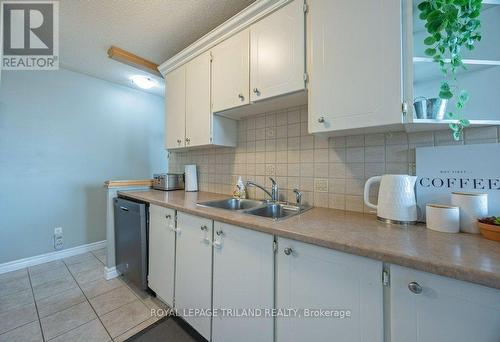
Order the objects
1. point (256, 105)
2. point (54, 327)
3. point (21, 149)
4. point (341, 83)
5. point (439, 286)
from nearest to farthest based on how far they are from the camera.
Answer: point (439, 286) → point (341, 83) → point (54, 327) → point (256, 105) → point (21, 149)

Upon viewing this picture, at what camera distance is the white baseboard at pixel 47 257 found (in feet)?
6.84

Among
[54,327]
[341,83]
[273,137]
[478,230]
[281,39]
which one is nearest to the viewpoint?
[478,230]

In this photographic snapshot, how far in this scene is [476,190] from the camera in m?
0.92

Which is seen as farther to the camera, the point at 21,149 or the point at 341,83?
the point at 21,149

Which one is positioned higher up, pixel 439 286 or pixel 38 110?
pixel 38 110

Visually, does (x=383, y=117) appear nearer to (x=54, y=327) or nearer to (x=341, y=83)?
(x=341, y=83)

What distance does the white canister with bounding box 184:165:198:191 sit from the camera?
222 cm

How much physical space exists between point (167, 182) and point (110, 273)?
1032 mm

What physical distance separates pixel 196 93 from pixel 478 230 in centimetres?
200

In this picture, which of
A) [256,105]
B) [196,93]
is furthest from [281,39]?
[196,93]

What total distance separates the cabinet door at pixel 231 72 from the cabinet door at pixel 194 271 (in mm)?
917

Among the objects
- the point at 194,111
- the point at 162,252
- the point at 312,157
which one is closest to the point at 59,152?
the point at 194,111

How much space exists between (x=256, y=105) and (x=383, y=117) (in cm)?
85

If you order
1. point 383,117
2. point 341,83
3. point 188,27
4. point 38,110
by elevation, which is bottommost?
point 383,117
